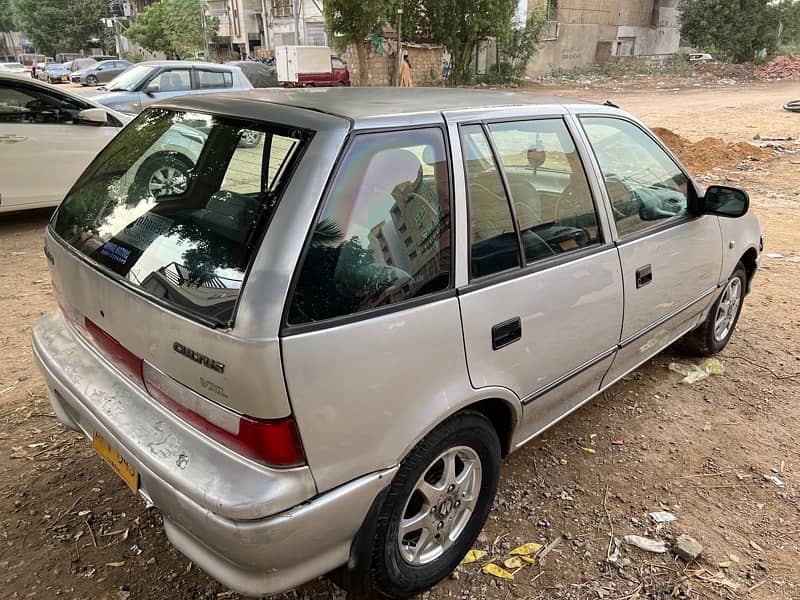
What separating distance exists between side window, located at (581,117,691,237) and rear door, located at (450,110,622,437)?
0.70 feet

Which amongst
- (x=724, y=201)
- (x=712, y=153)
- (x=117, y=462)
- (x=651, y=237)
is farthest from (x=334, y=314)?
(x=712, y=153)

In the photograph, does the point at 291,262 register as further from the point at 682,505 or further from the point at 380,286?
the point at 682,505

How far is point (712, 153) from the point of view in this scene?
11117mm

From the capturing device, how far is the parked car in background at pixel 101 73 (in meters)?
29.8

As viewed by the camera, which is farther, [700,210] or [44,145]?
[44,145]

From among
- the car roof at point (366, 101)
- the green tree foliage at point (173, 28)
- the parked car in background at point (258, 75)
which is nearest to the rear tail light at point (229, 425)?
the car roof at point (366, 101)

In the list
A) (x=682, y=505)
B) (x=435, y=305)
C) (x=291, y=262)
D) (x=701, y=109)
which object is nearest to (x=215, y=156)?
(x=291, y=262)

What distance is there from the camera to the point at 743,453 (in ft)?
10.4

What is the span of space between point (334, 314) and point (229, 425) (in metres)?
0.43

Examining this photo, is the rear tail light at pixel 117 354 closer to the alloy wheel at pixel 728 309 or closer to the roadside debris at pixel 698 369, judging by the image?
the roadside debris at pixel 698 369

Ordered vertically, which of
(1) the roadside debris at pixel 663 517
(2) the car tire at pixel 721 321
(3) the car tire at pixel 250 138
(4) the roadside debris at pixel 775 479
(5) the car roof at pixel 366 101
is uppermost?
(5) the car roof at pixel 366 101

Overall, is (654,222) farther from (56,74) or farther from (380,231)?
(56,74)

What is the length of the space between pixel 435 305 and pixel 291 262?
0.53 meters

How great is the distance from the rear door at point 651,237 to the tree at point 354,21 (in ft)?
72.1
